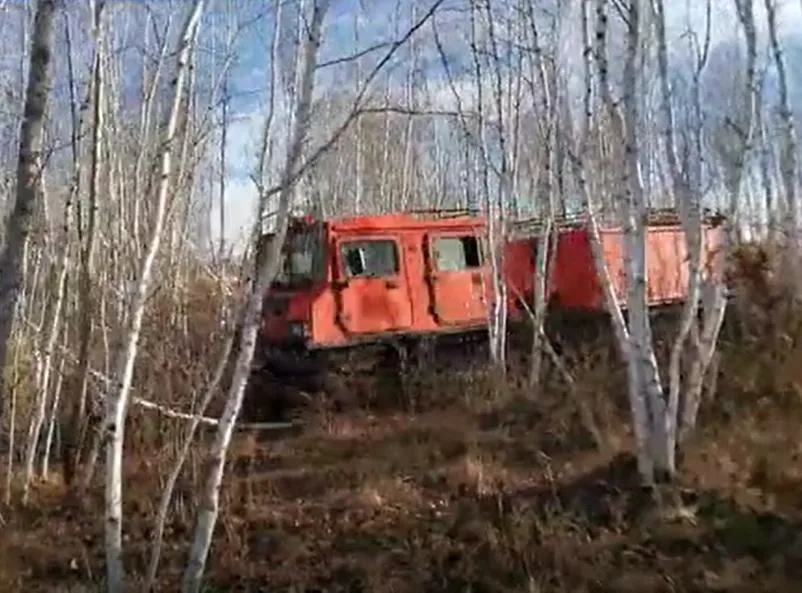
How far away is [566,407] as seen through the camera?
35.5ft

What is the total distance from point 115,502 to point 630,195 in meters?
4.37

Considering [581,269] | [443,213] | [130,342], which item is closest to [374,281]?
[443,213]

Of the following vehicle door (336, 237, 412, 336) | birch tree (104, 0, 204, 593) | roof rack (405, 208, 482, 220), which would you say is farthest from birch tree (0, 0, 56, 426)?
roof rack (405, 208, 482, 220)

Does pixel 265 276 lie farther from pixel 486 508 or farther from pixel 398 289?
pixel 398 289

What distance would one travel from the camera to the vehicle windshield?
12.8m

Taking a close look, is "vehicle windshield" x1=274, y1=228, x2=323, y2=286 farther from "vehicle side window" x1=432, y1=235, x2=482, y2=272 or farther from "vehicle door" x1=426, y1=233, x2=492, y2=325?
"vehicle side window" x1=432, y1=235, x2=482, y2=272

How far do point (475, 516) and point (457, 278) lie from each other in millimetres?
6785

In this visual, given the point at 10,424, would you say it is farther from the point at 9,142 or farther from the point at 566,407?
the point at 566,407

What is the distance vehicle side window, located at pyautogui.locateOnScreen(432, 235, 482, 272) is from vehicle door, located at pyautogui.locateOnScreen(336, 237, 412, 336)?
2.34 ft

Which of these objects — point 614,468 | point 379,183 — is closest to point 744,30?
point 614,468

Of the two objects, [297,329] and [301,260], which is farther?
[301,260]

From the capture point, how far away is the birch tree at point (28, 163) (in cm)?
473

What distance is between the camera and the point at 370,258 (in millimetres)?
13289

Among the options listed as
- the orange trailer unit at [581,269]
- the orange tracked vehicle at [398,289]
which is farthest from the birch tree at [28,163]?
the orange trailer unit at [581,269]
